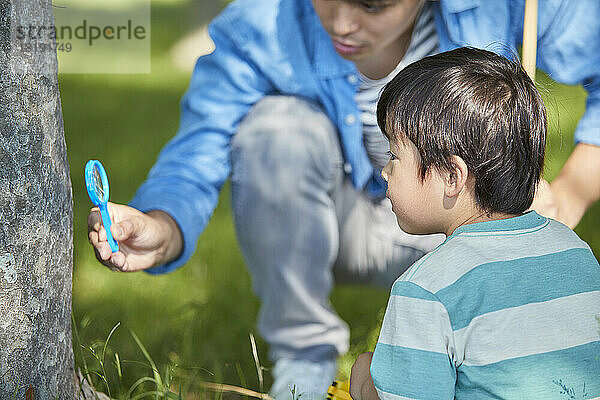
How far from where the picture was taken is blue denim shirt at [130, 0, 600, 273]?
1.59 metres

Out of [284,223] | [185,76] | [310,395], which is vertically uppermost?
[185,76]

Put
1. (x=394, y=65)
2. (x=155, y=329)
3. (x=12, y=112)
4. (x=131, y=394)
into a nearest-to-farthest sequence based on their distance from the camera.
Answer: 1. (x=12, y=112)
2. (x=131, y=394)
3. (x=394, y=65)
4. (x=155, y=329)

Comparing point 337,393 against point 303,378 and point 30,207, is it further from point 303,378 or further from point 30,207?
point 30,207

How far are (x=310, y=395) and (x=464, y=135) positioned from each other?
81 centimetres

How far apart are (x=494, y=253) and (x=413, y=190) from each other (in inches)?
5.6

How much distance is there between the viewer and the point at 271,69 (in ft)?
5.49

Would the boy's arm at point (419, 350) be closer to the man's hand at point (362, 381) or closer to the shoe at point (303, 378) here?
the man's hand at point (362, 381)

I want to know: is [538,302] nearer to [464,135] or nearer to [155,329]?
[464,135]

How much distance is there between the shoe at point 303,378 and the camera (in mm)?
1614

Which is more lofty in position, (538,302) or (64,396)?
(538,302)

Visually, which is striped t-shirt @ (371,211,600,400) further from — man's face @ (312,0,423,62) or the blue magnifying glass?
man's face @ (312,0,423,62)

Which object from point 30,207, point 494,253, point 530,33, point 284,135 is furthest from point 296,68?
point 494,253

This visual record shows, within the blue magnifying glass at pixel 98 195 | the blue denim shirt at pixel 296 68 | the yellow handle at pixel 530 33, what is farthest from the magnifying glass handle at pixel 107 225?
the yellow handle at pixel 530 33

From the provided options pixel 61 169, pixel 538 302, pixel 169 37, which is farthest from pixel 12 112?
pixel 538 302
